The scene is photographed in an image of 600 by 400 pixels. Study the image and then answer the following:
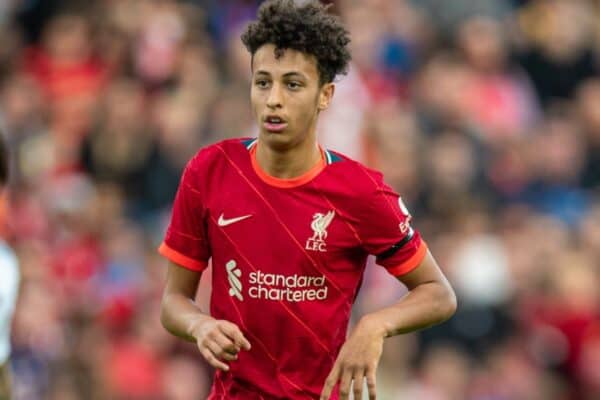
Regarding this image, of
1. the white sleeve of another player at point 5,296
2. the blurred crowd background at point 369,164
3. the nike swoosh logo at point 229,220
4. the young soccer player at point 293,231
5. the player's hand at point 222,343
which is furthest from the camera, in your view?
the blurred crowd background at point 369,164

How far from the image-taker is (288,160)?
6.14m

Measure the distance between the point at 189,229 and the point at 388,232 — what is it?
31.2 inches

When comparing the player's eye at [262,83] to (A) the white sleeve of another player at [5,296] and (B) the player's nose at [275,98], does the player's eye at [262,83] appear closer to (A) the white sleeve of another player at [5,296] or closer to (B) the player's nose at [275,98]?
(B) the player's nose at [275,98]

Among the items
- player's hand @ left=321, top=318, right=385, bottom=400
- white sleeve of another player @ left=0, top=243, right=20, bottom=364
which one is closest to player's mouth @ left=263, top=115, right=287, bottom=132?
player's hand @ left=321, top=318, right=385, bottom=400

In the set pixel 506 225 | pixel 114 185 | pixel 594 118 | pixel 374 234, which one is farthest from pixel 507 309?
pixel 374 234

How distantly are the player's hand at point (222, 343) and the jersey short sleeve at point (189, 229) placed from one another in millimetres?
649

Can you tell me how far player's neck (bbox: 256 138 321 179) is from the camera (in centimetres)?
613

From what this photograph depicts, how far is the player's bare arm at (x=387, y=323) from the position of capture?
5.70 metres

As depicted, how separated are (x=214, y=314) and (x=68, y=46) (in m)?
8.63

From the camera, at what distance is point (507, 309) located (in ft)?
40.1

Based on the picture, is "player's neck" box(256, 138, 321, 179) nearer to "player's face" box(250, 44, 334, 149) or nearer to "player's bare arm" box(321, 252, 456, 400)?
"player's face" box(250, 44, 334, 149)

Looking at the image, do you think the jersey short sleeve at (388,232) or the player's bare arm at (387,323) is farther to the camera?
the jersey short sleeve at (388,232)

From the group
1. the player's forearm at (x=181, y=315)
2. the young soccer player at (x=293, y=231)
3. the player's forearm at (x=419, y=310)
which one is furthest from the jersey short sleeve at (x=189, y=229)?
the player's forearm at (x=419, y=310)

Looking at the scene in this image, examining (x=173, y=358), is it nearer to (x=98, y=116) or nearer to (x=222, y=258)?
(x=98, y=116)
